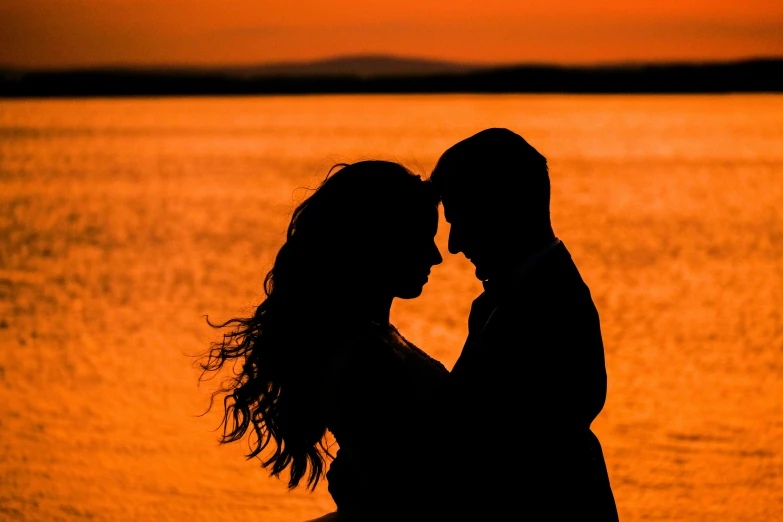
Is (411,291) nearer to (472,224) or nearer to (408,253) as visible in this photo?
(408,253)

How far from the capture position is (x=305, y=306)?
3.11 metres

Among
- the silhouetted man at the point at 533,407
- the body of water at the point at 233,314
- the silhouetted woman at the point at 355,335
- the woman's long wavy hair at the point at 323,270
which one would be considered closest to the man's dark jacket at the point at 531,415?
the silhouetted man at the point at 533,407

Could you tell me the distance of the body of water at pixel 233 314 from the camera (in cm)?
856

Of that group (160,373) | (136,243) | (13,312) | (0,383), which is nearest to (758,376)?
(160,373)

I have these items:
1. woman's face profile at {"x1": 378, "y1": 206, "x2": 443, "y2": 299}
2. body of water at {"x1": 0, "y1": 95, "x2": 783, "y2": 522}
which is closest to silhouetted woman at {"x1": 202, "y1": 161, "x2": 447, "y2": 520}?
woman's face profile at {"x1": 378, "y1": 206, "x2": 443, "y2": 299}

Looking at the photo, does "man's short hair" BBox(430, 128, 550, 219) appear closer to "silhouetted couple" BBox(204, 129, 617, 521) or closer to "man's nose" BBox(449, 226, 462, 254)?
"silhouetted couple" BBox(204, 129, 617, 521)

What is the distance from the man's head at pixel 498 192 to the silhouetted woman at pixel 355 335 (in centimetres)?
12

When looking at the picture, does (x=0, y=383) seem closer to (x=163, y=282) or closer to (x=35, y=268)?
(x=163, y=282)

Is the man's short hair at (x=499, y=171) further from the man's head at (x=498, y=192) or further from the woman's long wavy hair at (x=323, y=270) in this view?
the woman's long wavy hair at (x=323, y=270)

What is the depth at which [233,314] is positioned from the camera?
16781 mm

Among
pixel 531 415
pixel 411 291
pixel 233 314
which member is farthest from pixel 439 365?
pixel 233 314

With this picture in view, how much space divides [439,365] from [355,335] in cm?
28

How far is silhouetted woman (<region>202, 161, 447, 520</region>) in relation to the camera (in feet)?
9.46

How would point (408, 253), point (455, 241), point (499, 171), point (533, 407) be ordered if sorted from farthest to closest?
point (455, 241)
point (499, 171)
point (408, 253)
point (533, 407)
